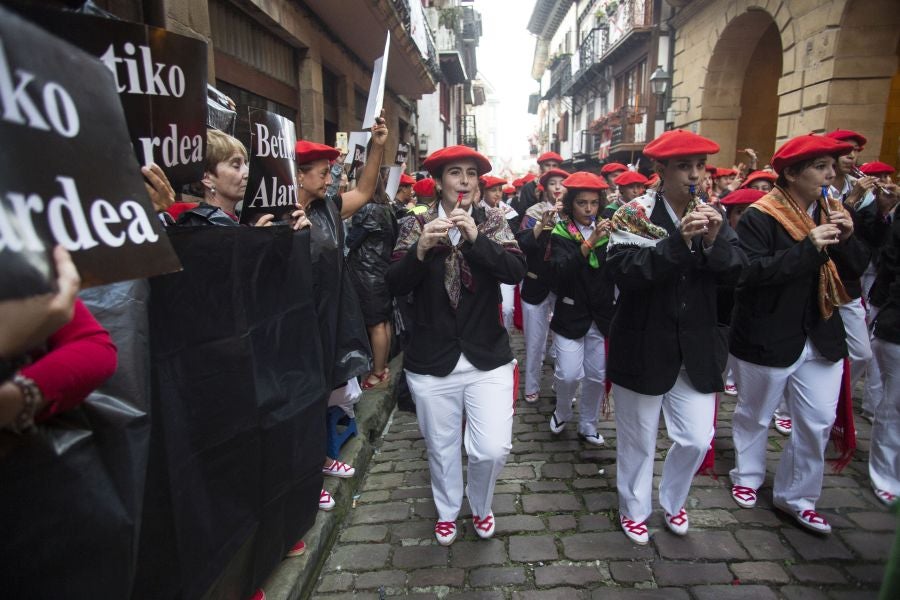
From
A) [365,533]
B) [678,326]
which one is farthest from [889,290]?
[365,533]

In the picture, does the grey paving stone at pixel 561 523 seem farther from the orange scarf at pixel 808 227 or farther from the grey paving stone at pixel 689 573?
the orange scarf at pixel 808 227

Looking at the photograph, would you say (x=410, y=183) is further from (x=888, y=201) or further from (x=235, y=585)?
(x=235, y=585)

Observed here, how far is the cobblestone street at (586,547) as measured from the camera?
2844 mm

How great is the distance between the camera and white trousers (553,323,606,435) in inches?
176

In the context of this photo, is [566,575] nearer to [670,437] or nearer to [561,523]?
[561,523]

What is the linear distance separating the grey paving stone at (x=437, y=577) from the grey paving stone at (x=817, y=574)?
1718 mm

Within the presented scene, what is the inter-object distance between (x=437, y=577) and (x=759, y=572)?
5.47 feet

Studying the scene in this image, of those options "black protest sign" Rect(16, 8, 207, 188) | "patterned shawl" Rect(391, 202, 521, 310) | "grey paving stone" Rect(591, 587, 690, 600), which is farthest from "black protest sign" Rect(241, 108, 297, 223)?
"grey paving stone" Rect(591, 587, 690, 600)

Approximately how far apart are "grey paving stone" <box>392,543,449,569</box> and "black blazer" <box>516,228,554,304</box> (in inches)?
101

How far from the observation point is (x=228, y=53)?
20.6 ft

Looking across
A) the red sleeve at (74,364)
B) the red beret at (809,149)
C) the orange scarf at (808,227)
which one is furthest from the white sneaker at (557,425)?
the red sleeve at (74,364)

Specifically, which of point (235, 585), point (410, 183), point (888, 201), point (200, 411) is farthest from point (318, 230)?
point (410, 183)

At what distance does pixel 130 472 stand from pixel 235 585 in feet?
3.50

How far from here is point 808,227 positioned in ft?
10.6
